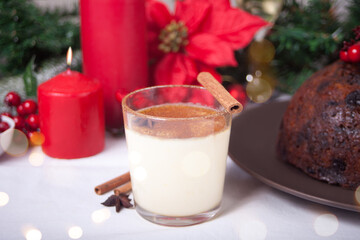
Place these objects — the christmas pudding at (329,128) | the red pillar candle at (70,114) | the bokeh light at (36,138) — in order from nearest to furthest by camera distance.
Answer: the christmas pudding at (329,128)
the red pillar candle at (70,114)
the bokeh light at (36,138)

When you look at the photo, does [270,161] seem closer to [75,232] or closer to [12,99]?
[75,232]

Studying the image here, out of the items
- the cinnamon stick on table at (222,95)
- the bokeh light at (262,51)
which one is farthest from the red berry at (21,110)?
the bokeh light at (262,51)

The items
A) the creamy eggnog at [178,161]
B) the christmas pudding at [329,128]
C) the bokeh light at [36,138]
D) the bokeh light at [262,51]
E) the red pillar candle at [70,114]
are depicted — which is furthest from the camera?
the bokeh light at [262,51]

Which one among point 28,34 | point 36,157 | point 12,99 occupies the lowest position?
point 36,157

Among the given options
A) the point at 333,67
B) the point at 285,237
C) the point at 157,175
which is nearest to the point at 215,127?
the point at 157,175

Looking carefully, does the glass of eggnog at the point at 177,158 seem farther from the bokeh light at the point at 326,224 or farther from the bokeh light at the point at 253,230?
the bokeh light at the point at 326,224

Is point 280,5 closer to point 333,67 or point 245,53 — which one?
point 245,53

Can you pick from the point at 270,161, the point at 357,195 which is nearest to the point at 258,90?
the point at 270,161
